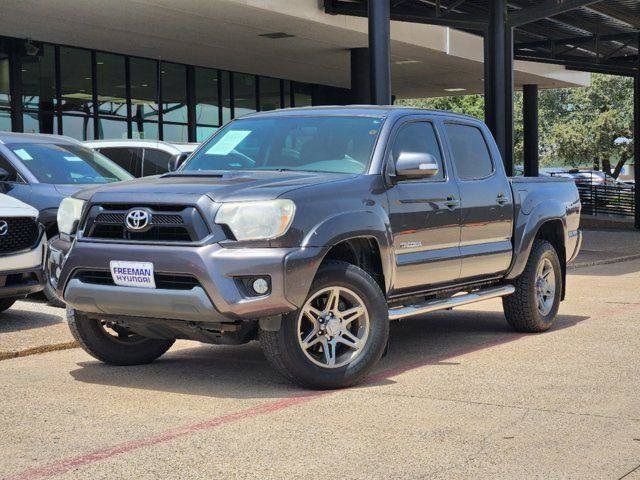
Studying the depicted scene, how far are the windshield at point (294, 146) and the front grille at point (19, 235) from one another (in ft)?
8.04

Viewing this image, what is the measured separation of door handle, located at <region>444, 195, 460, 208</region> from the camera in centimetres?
827

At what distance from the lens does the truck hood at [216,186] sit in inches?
264

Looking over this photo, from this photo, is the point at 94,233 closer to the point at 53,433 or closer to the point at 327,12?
the point at 53,433

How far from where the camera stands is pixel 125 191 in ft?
22.9

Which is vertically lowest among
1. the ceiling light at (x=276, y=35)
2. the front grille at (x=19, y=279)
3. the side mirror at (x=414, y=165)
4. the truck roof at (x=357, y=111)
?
the front grille at (x=19, y=279)

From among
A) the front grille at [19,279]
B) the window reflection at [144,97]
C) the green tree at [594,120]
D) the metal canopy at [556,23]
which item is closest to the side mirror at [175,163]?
the front grille at [19,279]

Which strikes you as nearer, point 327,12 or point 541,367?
point 541,367

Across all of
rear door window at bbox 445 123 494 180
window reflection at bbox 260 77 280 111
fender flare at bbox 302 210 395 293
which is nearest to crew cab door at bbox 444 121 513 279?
rear door window at bbox 445 123 494 180

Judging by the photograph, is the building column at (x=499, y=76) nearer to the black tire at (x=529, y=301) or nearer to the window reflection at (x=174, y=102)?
the black tire at (x=529, y=301)

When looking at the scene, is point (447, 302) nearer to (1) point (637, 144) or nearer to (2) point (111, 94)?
(2) point (111, 94)

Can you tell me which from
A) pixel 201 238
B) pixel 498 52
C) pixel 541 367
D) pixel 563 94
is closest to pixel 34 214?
pixel 201 238

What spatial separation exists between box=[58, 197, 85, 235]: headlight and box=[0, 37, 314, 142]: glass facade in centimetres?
1808

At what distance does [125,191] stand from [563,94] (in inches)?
2798

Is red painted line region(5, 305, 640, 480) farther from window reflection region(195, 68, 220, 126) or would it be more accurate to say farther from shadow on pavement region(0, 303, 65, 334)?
window reflection region(195, 68, 220, 126)
